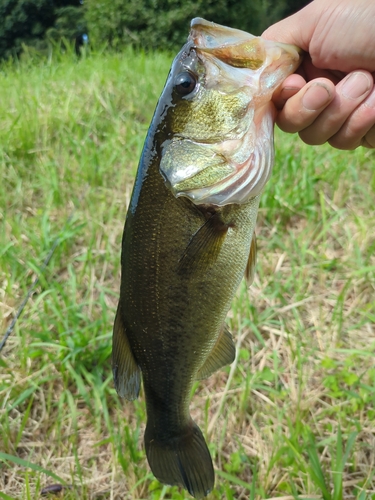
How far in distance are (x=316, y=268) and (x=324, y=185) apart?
74 cm

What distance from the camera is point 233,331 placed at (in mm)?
2146

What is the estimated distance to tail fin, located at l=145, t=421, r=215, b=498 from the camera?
4.32ft

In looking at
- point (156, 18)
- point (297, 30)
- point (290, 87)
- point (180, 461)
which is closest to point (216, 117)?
point (290, 87)

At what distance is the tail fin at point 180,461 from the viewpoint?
Result: 1.32 m

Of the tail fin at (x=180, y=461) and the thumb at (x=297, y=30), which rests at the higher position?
the thumb at (x=297, y=30)

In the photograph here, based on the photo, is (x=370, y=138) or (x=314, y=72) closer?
(x=314, y=72)

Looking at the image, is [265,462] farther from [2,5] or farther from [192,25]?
[2,5]

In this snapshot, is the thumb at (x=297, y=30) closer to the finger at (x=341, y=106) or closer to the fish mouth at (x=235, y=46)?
the finger at (x=341, y=106)

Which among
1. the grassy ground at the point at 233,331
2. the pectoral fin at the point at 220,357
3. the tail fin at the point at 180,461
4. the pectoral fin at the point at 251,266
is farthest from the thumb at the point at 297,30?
the tail fin at the point at 180,461

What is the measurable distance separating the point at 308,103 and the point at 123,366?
954mm

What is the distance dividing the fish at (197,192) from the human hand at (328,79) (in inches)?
3.4

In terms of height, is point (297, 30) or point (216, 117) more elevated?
point (297, 30)

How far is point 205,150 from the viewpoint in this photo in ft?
3.68

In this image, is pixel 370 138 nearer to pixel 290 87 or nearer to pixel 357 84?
pixel 357 84
